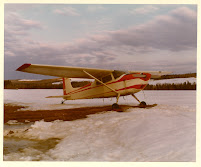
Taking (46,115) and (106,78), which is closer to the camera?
(46,115)

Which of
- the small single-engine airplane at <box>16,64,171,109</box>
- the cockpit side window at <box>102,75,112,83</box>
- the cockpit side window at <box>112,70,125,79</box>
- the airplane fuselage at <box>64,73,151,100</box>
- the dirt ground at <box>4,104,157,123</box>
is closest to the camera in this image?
the dirt ground at <box>4,104,157,123</box>

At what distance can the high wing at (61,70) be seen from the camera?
6.94 metres

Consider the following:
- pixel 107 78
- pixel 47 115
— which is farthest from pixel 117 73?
pixel 47 115

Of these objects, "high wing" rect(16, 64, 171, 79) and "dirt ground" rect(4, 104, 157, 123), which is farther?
"high wing" rect(16, 64, 171, 79)

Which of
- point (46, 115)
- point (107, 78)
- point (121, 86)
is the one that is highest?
point (107, 78)

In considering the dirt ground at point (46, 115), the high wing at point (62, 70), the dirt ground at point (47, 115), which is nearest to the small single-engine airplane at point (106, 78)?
the high wing at point (62, 70)

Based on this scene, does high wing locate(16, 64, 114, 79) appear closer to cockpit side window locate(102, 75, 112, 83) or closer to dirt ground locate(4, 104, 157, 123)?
cockpit side window locate(102, 75, 112, 83)

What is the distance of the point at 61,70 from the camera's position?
8086 mm

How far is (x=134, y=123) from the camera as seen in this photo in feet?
14.0

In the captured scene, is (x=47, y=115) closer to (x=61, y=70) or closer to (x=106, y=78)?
(x=61, y=70)

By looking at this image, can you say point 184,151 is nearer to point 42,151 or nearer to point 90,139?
point 90,139

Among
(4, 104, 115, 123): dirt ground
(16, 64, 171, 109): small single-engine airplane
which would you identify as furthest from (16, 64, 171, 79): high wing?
(4, 104, 115, 123): dirt ground

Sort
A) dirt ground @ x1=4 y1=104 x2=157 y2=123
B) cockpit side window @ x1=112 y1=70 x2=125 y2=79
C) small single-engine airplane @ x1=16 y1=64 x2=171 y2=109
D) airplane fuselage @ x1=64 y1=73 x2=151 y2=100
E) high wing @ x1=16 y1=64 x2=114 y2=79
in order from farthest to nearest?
cockpit side window @ x1=112 y1=70 x2=125 y2=79 < airplane fuselage @ x1=64 y1=73 x2=151 y2=100 < small single-engine airplane @ x1=16 y1=64 x2=171 y2=109 < high wing @ x1=16 y1=64 x2=114 y2=79 < dirt ground @ x1=4 y1=104 x2=157 y2=123

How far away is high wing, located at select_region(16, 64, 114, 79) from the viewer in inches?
273
